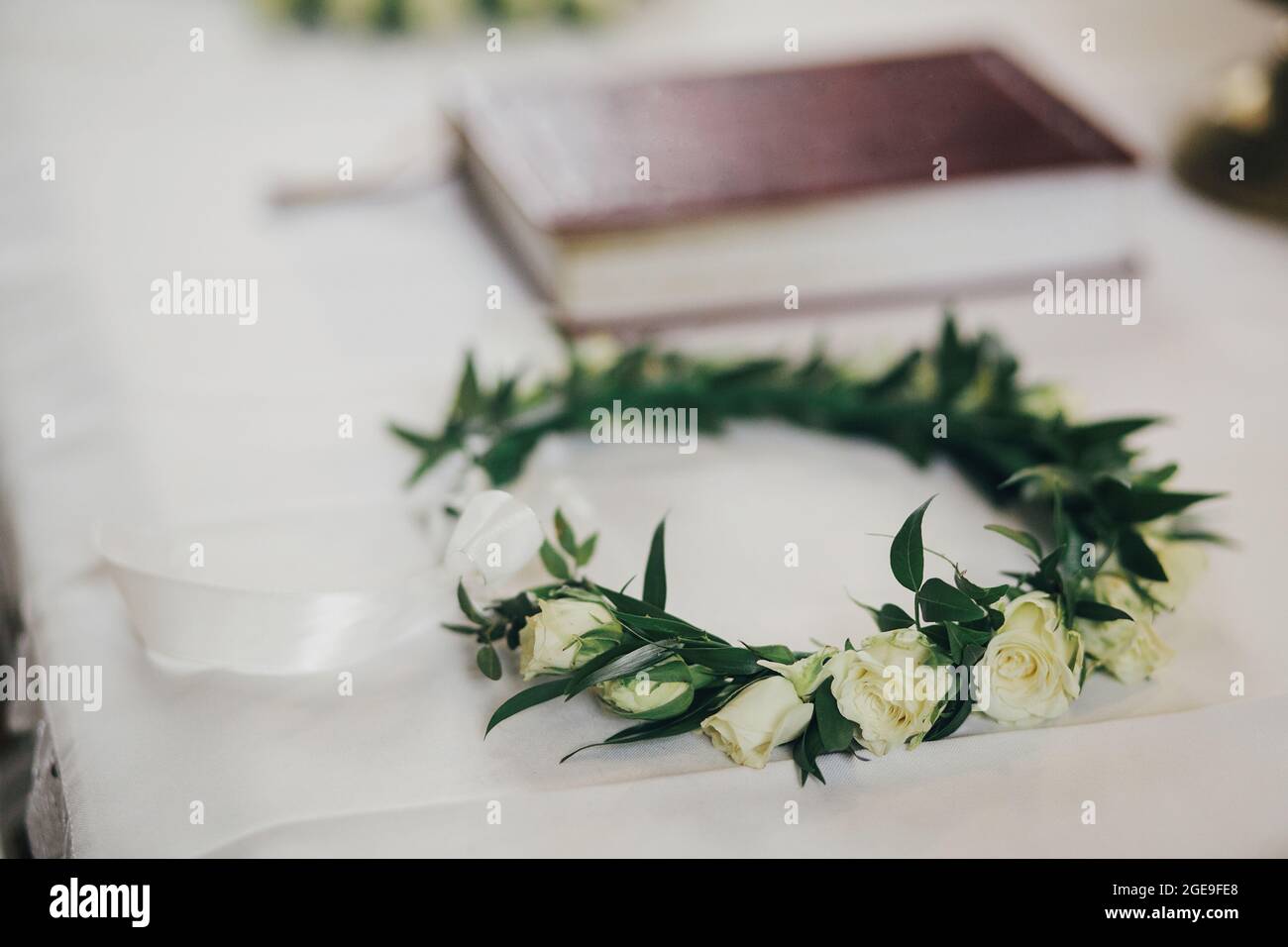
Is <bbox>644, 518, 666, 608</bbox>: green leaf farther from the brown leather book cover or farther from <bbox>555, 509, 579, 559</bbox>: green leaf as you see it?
the brown leather book cover

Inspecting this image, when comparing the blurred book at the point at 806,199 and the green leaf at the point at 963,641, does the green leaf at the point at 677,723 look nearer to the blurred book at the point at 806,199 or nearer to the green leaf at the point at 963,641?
the green leaf at the point at 963,641

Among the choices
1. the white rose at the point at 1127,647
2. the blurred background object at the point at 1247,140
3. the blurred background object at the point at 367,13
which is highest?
the blurred background object at the point at 367,13

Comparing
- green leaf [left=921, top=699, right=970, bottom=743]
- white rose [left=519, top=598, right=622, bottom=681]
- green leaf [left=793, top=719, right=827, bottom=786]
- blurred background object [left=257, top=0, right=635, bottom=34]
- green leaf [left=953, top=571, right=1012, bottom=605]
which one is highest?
blurred background object [left=257, top=0, right=635, bottom=34]

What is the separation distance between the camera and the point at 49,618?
65cm

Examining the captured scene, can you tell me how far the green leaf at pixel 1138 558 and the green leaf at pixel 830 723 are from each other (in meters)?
0.18

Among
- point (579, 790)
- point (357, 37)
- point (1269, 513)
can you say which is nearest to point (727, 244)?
point (1269, 513)

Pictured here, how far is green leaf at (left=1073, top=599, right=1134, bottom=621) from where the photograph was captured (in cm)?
54

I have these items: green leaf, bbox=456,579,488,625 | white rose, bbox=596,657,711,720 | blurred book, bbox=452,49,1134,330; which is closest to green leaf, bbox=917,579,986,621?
white rose, bbox=596,657,711,720

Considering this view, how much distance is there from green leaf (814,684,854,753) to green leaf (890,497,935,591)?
6 centimetres

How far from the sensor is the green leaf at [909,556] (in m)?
0.54

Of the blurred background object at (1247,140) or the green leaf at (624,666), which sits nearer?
the green leaf at (624,666)

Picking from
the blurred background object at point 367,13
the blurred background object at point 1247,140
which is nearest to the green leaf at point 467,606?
the blurred background object at point 1247,140

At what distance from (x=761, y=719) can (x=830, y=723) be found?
0.03 metres
